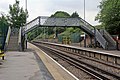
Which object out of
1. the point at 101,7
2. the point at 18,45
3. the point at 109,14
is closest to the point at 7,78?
the point at 18,45

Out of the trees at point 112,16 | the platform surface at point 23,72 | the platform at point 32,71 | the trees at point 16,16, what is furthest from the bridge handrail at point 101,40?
the platform surface at point 23,72

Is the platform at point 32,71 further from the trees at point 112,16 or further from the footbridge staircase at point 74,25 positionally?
the trees at point 112,16

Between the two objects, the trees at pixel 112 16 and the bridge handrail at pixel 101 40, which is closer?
the bridge handrail at pixel 101 40

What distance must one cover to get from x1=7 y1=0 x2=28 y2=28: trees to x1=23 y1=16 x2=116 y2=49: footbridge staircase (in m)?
14.5

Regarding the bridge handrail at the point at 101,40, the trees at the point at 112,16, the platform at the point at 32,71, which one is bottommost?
the platform at the point at 32,71

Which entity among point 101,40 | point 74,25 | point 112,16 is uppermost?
point 112,16

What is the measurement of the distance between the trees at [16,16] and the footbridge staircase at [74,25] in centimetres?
1447

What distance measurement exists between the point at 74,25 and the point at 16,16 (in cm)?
1827

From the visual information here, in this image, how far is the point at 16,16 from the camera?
196 feet

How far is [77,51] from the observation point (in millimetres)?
38281

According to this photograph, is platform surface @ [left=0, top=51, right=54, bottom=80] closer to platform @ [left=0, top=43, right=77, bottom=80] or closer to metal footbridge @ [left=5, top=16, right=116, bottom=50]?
platform @ [left=0, top=43, right=77, bottom=80]

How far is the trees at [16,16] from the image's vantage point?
2336 inches

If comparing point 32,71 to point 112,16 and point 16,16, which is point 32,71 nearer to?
point 112,16

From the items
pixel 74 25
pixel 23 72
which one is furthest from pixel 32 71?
pixel 74 25
